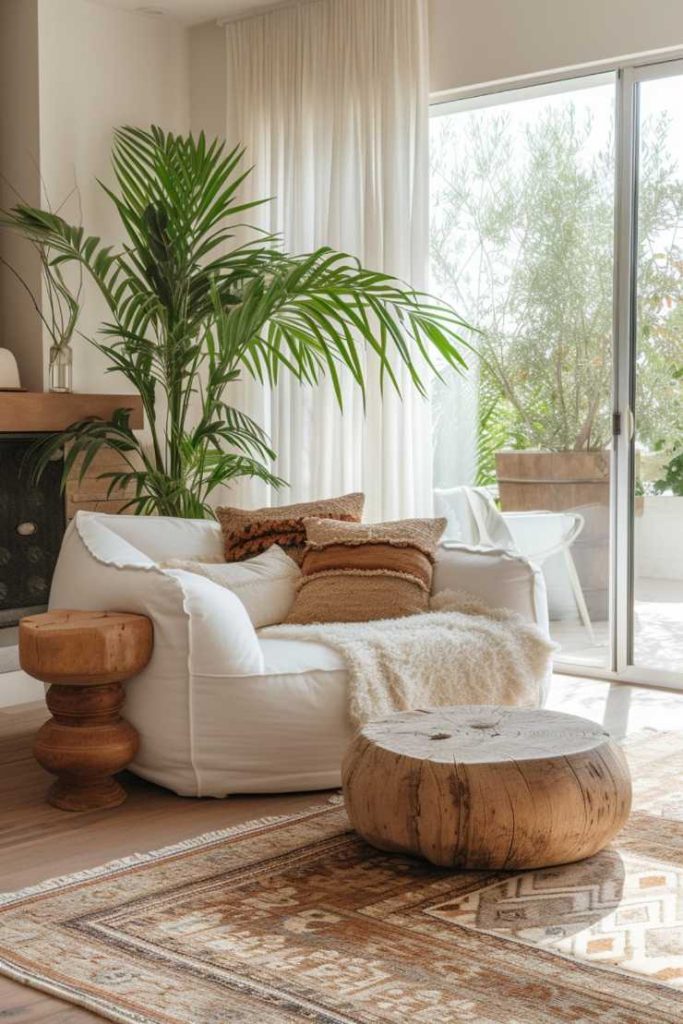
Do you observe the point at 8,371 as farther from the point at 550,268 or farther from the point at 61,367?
the point at 550,268

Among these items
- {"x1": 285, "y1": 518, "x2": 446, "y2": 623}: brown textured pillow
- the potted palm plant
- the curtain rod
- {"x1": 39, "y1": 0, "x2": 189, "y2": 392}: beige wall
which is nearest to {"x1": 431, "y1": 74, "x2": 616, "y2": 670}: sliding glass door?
the potted palm plant

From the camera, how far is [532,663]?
382 cm

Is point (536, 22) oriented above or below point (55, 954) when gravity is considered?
above

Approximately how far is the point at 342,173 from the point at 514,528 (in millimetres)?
1585

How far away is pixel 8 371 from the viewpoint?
512cm

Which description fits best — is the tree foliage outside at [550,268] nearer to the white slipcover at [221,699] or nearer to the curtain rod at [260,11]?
the curtain rod at [260,11]

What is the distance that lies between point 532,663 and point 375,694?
556 millimetres

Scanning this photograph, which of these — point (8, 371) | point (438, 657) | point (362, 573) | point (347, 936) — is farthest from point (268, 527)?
point (347, 936)

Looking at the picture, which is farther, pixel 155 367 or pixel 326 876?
pixel 155 367

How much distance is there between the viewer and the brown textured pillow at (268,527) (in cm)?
424

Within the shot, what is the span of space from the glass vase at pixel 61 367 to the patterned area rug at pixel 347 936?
2.53 meters

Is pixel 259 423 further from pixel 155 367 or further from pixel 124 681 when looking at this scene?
pixel 124 681

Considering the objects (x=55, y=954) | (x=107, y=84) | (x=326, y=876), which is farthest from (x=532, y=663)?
(x=107, y=84)

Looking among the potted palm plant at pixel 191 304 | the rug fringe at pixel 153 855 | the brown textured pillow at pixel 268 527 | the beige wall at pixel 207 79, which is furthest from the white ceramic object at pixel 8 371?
the rug fringe at pixel 153 855
